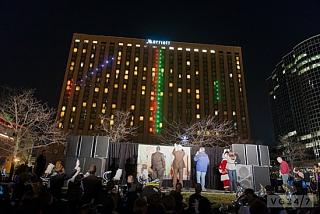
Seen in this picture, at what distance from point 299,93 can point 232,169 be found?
103603mm

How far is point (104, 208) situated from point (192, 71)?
267ft

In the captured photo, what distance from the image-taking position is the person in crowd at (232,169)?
14643 mm

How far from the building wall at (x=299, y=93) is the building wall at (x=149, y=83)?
31672 mm

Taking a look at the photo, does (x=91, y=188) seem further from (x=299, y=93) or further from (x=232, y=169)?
(x=299, y=93)

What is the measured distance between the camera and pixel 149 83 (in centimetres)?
8019

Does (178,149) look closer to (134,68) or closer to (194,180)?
(194,180)

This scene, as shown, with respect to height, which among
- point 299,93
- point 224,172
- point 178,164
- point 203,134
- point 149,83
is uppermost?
point 299,93

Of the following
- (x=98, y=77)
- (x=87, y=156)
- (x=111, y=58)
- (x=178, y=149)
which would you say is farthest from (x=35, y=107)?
(x=111, y=58)

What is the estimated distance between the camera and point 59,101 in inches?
2923

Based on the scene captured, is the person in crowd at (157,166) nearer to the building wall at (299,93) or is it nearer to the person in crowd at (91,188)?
the person in crowd at (91,188)

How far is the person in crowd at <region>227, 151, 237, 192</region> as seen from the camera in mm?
14643

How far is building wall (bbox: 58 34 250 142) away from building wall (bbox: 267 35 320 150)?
1247 inches

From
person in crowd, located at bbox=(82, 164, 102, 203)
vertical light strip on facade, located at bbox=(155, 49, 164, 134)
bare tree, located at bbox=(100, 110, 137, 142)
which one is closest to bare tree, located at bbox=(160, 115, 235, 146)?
vertical light strip on facade, located at bbox=(155, 49, 164, 134)

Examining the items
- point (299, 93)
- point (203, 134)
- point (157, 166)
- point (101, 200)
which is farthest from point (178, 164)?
point (299, 93)
